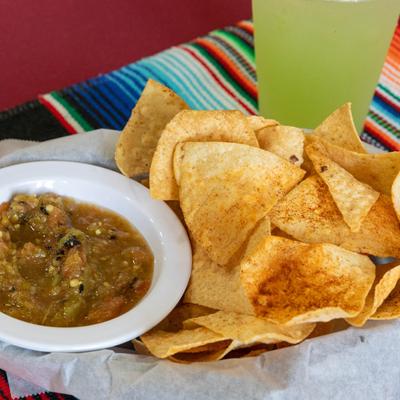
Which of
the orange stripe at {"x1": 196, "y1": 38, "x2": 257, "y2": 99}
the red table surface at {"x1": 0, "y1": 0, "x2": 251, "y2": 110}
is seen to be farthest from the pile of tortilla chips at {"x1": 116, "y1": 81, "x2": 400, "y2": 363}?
the red table surface at {"x1": 0, "y1": 0, "x2": 251, "y2": 110}

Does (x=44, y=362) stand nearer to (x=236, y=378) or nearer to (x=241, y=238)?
(x=236, y=378)

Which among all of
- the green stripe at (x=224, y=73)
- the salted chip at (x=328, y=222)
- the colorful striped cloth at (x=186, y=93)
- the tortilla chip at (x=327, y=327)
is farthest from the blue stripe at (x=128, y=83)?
the tortilla chip at (x=327, y=327)

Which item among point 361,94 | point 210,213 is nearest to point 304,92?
point 361,94

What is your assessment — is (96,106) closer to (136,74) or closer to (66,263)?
(136,74)

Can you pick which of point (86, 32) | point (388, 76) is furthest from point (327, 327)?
point (86, 32)

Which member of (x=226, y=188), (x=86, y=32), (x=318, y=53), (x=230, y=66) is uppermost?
(x=318, y=53)
